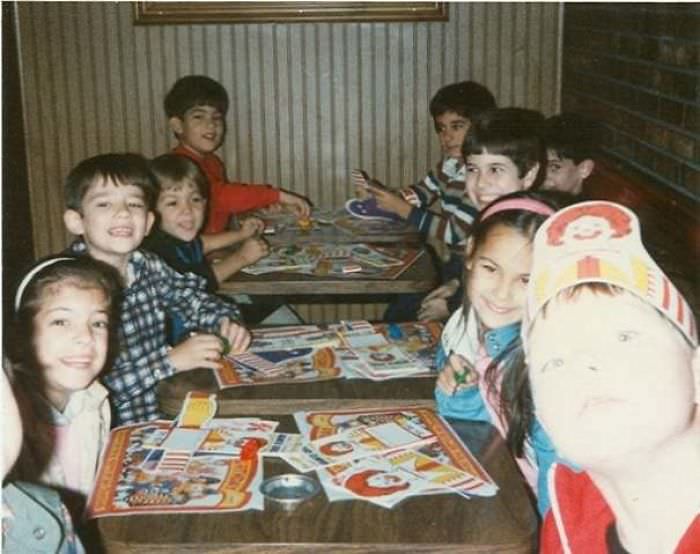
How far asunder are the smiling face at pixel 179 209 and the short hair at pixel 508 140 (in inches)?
31.9

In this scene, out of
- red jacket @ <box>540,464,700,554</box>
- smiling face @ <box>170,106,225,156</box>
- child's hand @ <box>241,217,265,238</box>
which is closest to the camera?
red jacket @ <box>540,464,700,554</box>

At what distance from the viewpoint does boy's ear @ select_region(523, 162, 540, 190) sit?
2594 millimetres

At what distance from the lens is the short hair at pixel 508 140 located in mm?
2570

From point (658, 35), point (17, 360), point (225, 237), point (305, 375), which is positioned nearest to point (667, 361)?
point (305, 375)

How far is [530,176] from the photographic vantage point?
2.61 metres

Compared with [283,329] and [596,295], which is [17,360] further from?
[596,295]

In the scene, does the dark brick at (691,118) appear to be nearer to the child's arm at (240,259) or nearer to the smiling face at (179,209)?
the child's arm at (240,259)

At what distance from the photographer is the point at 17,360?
64.3 inches

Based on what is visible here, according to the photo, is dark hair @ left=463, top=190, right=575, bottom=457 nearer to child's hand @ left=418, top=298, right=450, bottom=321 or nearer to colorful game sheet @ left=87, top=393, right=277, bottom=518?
colorful game sheet @ left=87, top=393, right=277, bottom=518

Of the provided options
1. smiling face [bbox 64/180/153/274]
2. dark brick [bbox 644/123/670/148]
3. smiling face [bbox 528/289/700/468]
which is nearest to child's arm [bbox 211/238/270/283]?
smiling face [bbox 64/180/153/274]

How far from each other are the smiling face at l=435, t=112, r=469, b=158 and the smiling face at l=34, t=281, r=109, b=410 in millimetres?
2006

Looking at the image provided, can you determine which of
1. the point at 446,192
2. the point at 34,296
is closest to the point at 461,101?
the point at 446,192

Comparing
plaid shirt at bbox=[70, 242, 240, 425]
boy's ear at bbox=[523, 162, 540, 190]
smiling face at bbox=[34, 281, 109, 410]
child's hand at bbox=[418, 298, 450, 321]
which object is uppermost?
boy's ear at bbox=[523, 162, 540, 190]

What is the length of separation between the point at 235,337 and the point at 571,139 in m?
1.34
